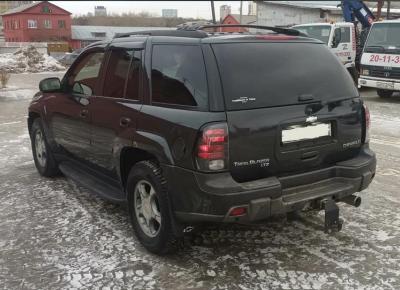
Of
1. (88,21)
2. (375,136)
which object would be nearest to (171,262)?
(375,136)

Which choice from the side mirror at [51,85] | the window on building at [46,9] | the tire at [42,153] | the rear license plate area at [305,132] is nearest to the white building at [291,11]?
the tire at [42,153]

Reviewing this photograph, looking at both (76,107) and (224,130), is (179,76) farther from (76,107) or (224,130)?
(76,107)

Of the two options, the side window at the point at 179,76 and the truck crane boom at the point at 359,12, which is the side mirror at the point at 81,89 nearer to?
the side window at the point at 179,76

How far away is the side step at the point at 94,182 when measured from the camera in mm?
4164

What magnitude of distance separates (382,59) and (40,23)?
208 ft

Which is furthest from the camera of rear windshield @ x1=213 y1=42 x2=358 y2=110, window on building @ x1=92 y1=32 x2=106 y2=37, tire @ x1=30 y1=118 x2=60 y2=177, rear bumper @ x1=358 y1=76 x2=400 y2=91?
window on building @ x1=92 y1=32 x2=106 y2=37

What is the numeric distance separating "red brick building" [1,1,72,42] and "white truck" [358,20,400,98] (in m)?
61.6

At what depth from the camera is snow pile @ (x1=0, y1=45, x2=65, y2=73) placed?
28881mm

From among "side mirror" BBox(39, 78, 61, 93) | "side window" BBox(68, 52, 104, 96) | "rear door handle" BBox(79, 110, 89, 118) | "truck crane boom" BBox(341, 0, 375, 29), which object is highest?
"truck crane boom" BBox(341, 0, 375, 29)

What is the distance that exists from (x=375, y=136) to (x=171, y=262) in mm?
5560

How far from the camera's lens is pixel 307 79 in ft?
11.8

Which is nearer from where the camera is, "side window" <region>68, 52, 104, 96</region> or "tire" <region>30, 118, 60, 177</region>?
"side window" <region>68, 52, 104, 96</region>

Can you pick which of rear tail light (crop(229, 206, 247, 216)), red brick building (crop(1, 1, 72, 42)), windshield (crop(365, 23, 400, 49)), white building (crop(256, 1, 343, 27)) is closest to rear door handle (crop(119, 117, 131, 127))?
rear tail light (crop(229, 206, 247, 216))

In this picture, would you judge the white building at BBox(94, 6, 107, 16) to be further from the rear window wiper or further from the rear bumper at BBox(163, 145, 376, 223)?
the rear bumper at BBox(163, 145, 376, 223)
